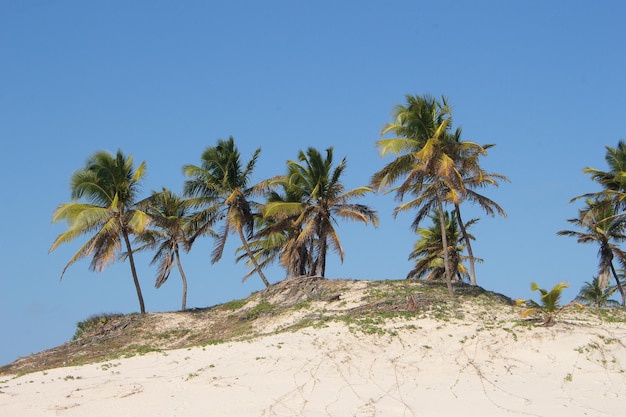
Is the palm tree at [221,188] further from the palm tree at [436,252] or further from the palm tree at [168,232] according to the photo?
the palm tree at [436,252]

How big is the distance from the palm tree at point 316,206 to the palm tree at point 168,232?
464 cm

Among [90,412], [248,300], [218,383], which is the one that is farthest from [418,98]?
[90,412]

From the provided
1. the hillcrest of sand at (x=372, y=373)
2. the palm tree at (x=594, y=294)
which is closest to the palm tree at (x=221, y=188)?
the hillcrest of sand at (x=372, y=373)

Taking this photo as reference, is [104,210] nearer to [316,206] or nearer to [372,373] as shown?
[316,206]

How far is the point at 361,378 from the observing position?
17.2 metres

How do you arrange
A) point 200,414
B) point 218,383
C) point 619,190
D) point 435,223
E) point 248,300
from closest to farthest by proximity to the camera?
point 200,414 → point 218,383 → point 248,300 → point 619,190 → point 435,223

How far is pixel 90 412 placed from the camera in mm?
14945

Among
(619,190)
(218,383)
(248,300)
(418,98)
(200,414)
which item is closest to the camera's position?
(200,414)

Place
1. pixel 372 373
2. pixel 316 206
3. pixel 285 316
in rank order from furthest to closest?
pixel 316 206
pixel 285 316
pixel 372 373

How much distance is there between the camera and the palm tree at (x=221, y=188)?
3359 centimetres

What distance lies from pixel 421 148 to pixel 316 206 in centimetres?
702

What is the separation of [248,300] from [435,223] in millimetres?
18685

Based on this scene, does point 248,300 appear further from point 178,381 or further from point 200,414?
point 200,414

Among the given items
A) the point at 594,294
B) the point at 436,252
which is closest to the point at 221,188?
the point at 436,252
